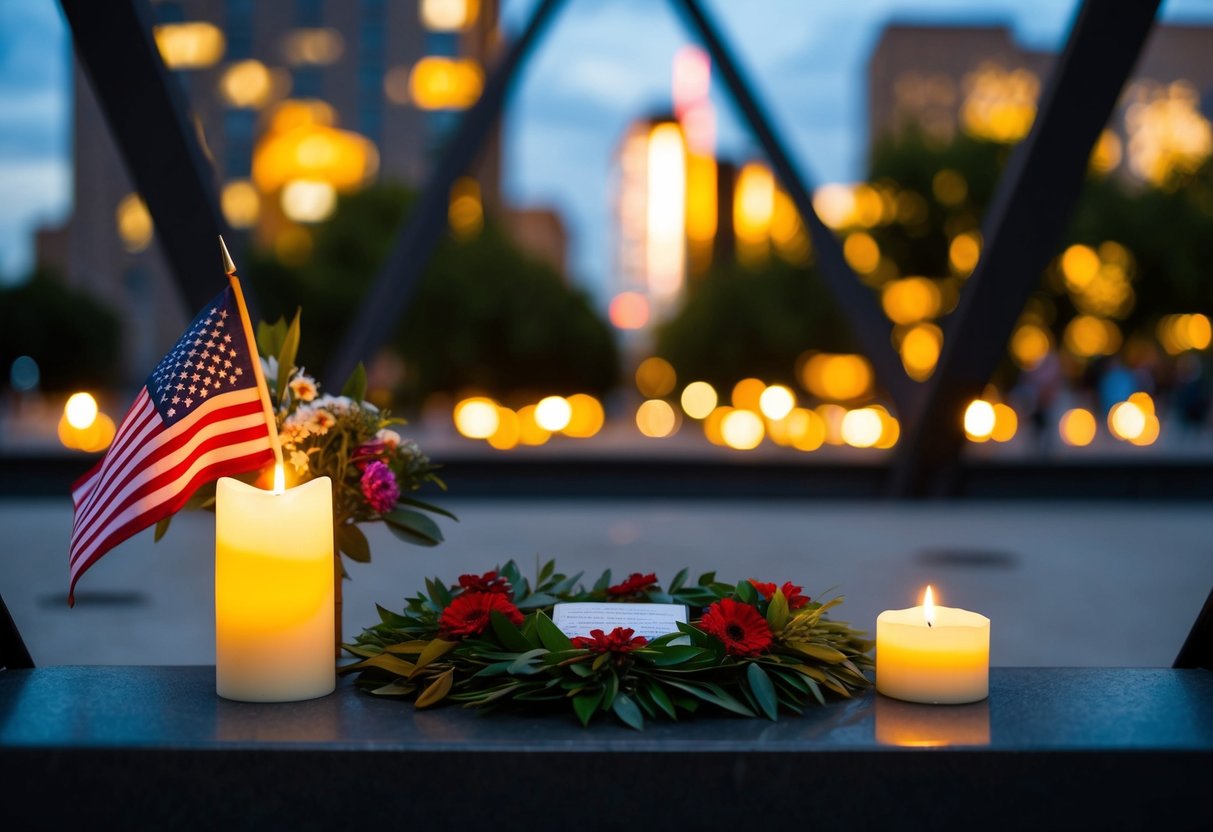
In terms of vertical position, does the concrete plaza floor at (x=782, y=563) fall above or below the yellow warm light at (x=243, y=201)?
below

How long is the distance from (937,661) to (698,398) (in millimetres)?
36812

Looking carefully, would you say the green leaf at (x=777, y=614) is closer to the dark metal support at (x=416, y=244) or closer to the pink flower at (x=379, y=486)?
the pink flower at (x=379, y=486)

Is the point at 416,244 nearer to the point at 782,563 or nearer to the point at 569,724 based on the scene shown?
the point at 782,563

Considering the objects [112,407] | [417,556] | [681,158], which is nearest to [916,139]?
[417,556]

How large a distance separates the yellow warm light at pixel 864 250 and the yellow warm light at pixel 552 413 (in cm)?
1099

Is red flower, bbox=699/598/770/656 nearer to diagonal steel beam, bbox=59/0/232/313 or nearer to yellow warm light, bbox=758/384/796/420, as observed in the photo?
diagonal steel beam, bbox=59/0/232/313

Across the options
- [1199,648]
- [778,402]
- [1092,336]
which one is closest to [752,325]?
[1092,336]

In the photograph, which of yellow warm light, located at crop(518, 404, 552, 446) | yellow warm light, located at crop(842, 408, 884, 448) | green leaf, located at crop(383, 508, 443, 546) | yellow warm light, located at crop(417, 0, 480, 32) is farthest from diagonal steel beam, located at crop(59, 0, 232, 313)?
yellow warm light, located at crop(417, 0, 480, 32)

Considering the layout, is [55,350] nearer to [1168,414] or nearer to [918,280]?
[918,280]

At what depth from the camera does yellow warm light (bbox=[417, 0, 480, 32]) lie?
7156 centimetres

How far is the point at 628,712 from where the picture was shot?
2291mm

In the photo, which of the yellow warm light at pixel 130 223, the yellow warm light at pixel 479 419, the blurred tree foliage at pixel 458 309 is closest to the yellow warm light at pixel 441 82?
the yellow warm light at pixel 130 223

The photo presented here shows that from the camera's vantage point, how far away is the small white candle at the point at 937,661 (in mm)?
2490

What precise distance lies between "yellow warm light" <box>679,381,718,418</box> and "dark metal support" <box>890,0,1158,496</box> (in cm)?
2947
